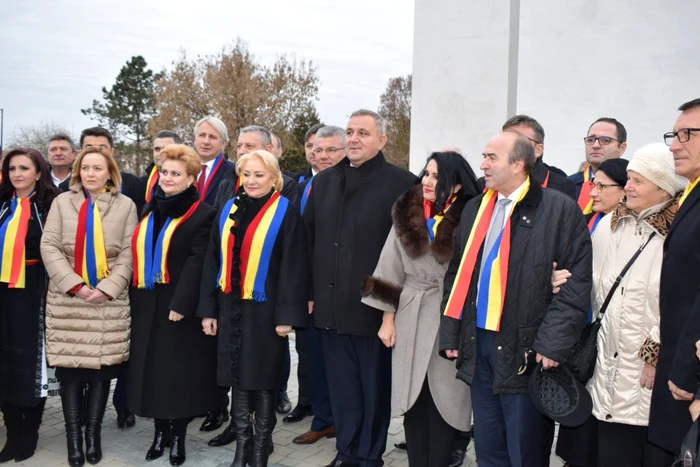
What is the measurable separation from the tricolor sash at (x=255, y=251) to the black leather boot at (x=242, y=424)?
66cm

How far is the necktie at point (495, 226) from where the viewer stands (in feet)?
11.1

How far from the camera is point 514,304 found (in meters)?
3.24

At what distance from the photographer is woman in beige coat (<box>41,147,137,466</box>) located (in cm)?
432

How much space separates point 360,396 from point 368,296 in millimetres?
796

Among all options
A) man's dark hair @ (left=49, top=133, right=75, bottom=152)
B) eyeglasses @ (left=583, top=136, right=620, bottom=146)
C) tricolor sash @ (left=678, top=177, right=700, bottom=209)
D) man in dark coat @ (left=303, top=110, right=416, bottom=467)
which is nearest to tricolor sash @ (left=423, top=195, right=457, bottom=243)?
man in dark coat @ (left=303, top=110, right=416, bottom=467)

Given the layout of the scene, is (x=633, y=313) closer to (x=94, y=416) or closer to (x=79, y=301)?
(x=79, y=301)

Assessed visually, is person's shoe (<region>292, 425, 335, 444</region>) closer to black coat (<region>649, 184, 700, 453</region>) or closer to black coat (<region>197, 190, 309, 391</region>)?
black coat (<region>197, 190, 309, 391</region>)

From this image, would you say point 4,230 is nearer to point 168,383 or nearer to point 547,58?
point 168,383

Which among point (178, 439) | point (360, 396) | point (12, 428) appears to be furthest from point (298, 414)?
point (12, 428)

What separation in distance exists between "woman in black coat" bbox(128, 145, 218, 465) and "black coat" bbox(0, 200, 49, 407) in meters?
0.68

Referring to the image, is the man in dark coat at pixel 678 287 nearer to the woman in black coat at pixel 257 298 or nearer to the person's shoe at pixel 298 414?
the woman in black coat at pixel 257 298

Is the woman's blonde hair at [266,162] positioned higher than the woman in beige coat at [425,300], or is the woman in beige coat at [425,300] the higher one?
the woman's blonde hair at [266,162]

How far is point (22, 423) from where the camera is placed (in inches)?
179

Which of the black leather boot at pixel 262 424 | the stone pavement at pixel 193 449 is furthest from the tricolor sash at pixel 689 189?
the black leather boot at pixel 262 424
